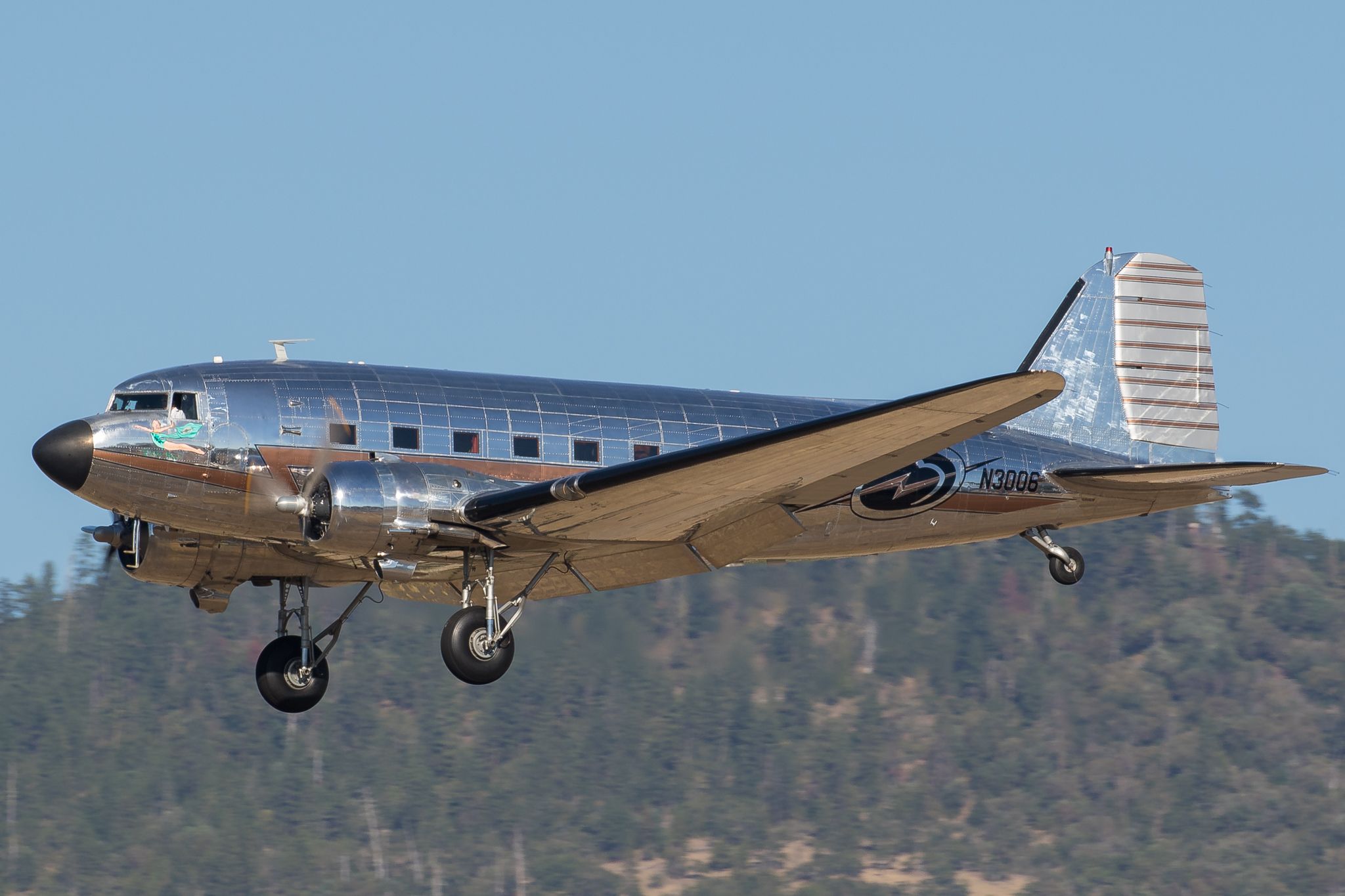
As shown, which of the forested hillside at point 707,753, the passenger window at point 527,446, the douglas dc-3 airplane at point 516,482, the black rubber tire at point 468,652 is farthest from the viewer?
the forested hillside at point 707,753

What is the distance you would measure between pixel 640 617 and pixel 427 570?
52089 millimetres

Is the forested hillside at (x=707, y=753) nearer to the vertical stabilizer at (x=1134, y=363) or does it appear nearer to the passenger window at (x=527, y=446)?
the vertical stabilizer at (x=1134, y=363)

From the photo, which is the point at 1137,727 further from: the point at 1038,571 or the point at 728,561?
the point at 728,561

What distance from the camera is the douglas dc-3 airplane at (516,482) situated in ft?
60.1

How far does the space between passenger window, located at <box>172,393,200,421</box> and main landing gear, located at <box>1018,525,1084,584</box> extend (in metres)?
9.99

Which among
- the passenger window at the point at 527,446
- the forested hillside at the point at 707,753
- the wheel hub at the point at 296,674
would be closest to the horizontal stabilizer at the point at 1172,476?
the passenger window at the point at 527,446

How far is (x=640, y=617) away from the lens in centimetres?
7200

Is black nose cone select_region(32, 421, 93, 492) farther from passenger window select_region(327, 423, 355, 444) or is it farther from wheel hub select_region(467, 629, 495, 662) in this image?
wheel hub select_region(467, 629, 495, 662)

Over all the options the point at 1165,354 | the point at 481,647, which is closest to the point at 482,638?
the point at 481,647

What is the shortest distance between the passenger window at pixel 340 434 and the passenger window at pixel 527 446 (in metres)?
1.70

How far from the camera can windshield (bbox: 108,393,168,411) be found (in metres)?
19.1

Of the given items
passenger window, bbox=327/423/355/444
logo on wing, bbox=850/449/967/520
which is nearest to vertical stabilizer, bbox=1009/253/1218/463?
logo on wing, bbox=850/449/967/520

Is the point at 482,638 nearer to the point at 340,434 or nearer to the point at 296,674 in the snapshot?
the point at 340,434

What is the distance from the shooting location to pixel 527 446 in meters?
19.8
